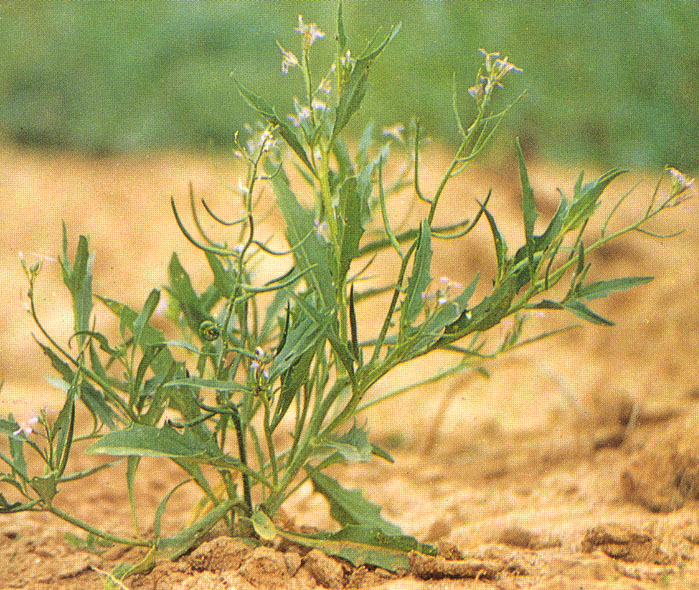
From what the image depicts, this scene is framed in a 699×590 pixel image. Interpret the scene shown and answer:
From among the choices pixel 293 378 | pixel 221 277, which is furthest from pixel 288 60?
pixel 293 378

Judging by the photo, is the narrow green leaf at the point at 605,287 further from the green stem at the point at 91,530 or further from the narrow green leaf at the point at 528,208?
the green stem at the point at 91,530

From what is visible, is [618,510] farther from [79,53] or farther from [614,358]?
[79,53]

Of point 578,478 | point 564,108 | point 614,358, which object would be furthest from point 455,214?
point 578,478

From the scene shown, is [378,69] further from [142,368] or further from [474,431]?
[142,368]

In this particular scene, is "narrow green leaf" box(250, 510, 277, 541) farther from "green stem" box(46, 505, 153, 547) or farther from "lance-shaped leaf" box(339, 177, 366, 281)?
"lance-shaped leaf" box(339, 177, 366, 281)

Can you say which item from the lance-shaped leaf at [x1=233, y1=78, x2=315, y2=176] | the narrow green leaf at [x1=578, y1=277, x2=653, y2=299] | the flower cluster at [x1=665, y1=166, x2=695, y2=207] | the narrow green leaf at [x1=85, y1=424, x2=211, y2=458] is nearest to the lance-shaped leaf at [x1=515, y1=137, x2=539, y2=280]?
the narrow green leaf at [x1=578, y1=277, x2=653, y2=299]

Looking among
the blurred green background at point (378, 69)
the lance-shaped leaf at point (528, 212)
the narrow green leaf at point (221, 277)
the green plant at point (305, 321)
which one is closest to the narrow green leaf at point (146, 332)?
the green plant at point (305, 321)
